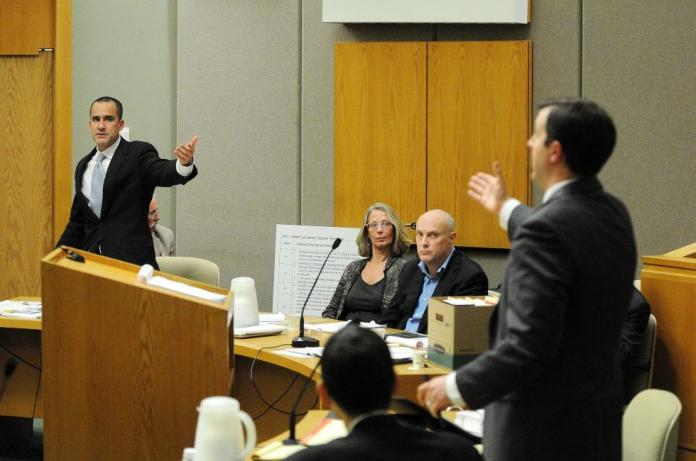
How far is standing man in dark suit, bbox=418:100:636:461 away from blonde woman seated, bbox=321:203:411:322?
2.76 meters

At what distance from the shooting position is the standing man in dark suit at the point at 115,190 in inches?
187

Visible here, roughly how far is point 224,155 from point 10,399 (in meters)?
2.38

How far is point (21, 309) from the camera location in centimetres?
457

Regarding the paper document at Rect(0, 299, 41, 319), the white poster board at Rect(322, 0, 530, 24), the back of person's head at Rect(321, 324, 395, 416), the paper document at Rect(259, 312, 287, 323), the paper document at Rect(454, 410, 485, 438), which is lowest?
the paper document at Rect(454, 410, 485, 438)

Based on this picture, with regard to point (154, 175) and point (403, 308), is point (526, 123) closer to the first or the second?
point (403, 308)

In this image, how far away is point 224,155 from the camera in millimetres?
6406

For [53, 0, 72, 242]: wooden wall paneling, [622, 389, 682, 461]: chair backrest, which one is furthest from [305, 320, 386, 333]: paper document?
[53, 0, 72, 242]: wooden wall paneling

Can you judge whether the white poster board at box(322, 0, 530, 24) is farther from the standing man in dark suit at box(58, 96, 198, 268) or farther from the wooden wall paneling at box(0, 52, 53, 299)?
the wooden wall paneling at box(0, 52, 53, 299)

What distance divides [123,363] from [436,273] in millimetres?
1836

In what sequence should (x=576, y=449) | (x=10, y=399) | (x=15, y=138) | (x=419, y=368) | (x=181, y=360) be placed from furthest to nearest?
(x=15, y=138), (x=10, y=399), (x=419, y=368), (x=181, y=360), (x=576, y=449)

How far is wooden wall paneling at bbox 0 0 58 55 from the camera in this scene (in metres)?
6.64

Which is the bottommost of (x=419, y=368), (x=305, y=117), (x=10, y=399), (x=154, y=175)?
(x=10, y=399)

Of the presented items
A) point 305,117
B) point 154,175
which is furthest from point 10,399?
point 305,117

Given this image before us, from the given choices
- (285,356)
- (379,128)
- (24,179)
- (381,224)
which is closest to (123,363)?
(285,356)
